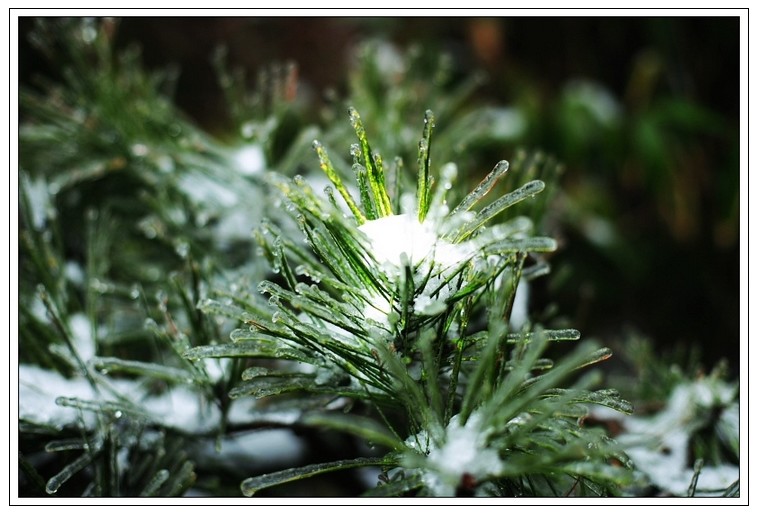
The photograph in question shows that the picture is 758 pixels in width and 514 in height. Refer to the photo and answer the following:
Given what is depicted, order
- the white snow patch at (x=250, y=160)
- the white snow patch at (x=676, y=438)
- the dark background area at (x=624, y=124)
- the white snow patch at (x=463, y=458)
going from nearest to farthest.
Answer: the white snow patch at (x=463, y=458) → the white snow patch at (x=676, y=438) → the white snow patch at (x=250, y=160) → the dark background area at (x=624, y=124)

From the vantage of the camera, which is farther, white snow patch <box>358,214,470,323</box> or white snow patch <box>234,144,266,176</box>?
white snow patch <box>234,144,266,176</box>

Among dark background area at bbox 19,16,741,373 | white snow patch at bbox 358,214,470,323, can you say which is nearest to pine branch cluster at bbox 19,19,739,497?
white snow patch at bbox 358,214,470,323

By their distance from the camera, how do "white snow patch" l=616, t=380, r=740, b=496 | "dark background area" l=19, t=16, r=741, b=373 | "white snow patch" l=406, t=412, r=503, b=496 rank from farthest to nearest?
"dark background area" l=19, t=16, r=741, b=373, "white snow patch" l=616, t=380, r=740, b=496, "white snow patch" l=406, t=412, r=503, b=496

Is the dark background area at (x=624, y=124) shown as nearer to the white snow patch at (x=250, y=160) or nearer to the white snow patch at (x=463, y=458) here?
the white snow patch at (x=250, y=160)

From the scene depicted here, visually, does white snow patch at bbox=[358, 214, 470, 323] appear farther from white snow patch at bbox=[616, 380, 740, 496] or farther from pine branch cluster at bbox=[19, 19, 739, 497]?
white snow patch at bbox=[616, 380, 740, 496]

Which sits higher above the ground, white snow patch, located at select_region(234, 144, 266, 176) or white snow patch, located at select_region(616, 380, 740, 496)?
white snow patch, located at select_region(234, 144, 266, 176)

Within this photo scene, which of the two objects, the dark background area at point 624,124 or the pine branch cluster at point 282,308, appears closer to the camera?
the pine branch cluster at point 282,308

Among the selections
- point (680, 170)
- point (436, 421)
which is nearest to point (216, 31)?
point (680, 170)

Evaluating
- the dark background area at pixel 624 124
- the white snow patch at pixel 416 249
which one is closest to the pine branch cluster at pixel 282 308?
the white snow patch at pixel 416 249
